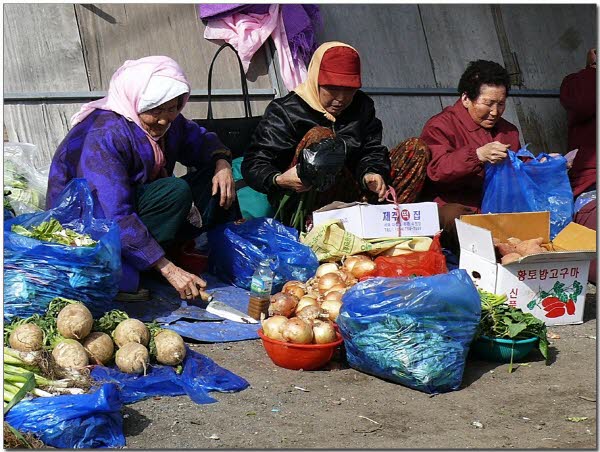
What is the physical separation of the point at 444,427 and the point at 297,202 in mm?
2043

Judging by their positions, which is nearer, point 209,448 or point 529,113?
point 209,448

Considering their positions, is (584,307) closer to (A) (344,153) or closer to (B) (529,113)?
(A) (344,153)

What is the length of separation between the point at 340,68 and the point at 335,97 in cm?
19

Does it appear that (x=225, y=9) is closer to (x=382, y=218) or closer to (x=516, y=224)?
(x=382, y=218)

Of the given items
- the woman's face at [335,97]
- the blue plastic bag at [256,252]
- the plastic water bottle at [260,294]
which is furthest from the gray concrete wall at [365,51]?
the plastic water bottle at [260,294]

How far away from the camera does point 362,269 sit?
15.9 ft

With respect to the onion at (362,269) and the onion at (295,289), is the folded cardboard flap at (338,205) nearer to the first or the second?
the onion at (362,269)

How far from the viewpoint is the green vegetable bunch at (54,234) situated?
160 inches

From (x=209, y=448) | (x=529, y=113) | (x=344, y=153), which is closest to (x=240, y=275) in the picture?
(x=344, y=153)

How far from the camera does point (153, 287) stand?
4836 mm

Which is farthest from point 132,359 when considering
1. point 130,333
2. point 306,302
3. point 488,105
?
point 488,105

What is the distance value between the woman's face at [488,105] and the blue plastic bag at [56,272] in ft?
8.21

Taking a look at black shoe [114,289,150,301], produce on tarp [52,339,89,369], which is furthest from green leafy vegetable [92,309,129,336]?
black shoe [114,289,150,301]

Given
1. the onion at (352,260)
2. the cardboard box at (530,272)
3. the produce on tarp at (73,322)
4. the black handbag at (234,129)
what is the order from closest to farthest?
the produce on tarp at (73,322) < the cardboard box at (530,272) < the onion at (352,260) < the black handbag at (234,129)
